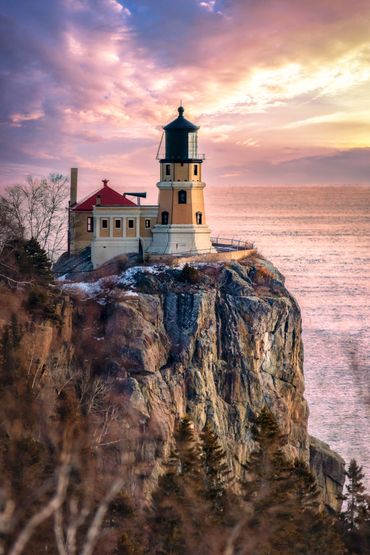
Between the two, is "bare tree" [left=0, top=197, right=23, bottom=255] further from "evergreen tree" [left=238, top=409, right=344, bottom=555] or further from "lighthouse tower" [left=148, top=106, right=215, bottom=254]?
"evergreen tree" [left=238, top=409, right=344, bottom=555]

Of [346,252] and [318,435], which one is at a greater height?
[346,252]

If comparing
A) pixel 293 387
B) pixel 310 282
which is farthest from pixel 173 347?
pixel 310 282

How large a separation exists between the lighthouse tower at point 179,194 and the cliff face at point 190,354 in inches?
203

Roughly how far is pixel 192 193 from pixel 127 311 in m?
15.0

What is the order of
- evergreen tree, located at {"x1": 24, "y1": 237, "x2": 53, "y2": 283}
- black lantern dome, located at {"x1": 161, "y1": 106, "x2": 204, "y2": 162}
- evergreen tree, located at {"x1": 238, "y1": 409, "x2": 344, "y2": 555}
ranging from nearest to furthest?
evergreen tree, located at {"x1": 238, "y1": 409, "x2": 344, "y2": 555} → evergreen tree, located at {"x1": 24, "y1": 237, "x2": 53, "y2": 283} → black lantern dome, located at {"x1": 161, "y1": 106, "x2": 204, "y2": 162}

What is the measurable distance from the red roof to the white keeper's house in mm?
1139

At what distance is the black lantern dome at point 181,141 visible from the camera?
57.2 metres

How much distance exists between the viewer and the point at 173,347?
47062 millimetres

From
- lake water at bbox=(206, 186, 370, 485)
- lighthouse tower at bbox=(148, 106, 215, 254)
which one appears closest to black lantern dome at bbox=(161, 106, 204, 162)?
lighthouse tower at bbox=(148, 106, 215, 254)

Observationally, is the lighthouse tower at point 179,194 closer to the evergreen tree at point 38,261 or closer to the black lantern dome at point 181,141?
the black lantern dome at point 181,141

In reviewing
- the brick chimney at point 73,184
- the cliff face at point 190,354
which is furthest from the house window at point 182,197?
the brick chimney at point 73,184

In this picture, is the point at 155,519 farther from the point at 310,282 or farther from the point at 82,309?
the point at 310,282

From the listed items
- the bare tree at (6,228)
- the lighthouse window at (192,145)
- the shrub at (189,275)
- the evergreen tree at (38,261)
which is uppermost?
the lighthouse window at (192,145)

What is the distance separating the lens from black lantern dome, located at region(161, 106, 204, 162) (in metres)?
57.2
